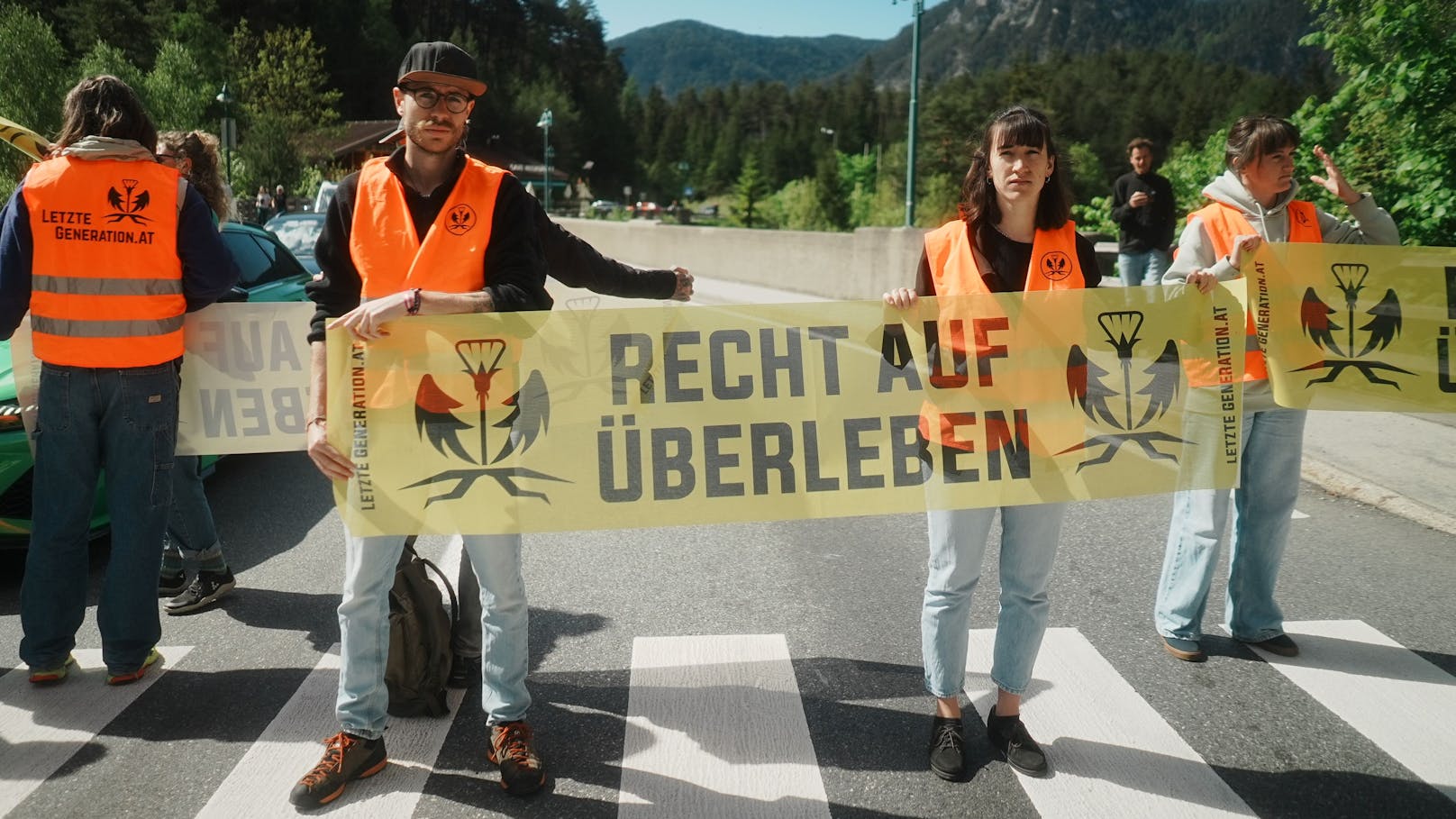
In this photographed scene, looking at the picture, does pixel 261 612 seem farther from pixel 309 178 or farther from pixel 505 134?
pixel 505 134

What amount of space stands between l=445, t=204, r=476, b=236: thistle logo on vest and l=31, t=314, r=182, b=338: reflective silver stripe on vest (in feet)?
5.26

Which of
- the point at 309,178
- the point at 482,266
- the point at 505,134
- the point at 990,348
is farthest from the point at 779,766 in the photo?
the point at 505,134

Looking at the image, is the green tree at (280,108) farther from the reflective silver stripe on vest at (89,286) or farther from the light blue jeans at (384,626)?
Result: the light blue jeans at (384,626)

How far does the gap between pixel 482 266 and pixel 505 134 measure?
14053 centimetres

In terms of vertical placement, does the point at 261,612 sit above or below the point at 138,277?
below

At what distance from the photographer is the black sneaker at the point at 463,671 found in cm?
426

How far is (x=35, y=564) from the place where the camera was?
165 inches

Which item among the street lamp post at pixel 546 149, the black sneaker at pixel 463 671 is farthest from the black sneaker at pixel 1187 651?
the street lamp post at pixel 546 149

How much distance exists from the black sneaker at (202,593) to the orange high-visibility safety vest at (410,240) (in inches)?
103

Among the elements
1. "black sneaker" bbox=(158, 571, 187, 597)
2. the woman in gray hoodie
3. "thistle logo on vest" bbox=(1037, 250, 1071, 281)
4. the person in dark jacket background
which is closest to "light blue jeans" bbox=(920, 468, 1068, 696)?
"thistle logo on vest" bbox=(1037, 250, 1071, 281)

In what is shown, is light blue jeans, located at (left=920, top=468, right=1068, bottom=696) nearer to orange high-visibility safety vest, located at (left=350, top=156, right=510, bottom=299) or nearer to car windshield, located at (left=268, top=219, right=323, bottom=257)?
orange high-visibility safety vest, located at (left=350, top=156, right=510, bottom=299)

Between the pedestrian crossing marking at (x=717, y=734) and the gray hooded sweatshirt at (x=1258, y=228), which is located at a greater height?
the gray hooded sweatshirt at (x=1258, y=228)

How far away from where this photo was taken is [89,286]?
13.3 feet

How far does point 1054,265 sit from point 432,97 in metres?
2.03
